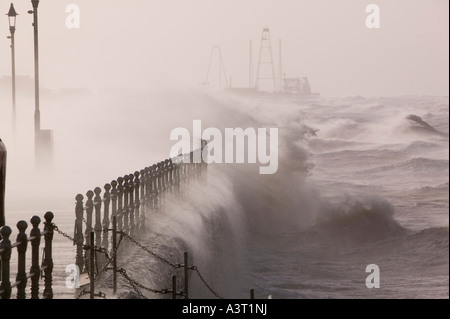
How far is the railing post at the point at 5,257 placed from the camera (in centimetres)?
946

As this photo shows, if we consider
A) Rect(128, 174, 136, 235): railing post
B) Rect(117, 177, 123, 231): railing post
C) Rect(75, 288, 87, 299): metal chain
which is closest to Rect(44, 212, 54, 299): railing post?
Rect(75, 288, 87, 299): metal chain

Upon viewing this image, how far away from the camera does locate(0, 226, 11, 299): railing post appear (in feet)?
31.0

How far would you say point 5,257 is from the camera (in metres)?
9.52

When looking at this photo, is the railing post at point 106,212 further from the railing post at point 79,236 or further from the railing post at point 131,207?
the railing post at point 131,207

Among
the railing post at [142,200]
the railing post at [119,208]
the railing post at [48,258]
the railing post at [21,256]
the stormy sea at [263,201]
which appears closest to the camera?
the railing post at [21,256]

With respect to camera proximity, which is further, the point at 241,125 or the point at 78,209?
the point at 241,125

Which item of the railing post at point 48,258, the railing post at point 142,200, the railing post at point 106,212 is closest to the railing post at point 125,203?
the railing post at point 106,212

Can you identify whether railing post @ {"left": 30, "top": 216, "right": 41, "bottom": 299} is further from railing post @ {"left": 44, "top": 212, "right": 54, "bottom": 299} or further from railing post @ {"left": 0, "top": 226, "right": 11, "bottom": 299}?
railing post @ {"left": 0, "top": 226, "right": 11, "bottom": 299}

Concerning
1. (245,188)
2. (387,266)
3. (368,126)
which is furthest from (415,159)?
(387,266)

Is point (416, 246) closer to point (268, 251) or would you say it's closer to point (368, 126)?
point (268, 251)

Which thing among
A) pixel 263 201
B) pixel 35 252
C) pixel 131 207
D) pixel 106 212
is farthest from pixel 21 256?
pixel 263 201

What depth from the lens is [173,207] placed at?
2367 centimetres

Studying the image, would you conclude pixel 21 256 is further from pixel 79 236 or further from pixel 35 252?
pixel 79 236
